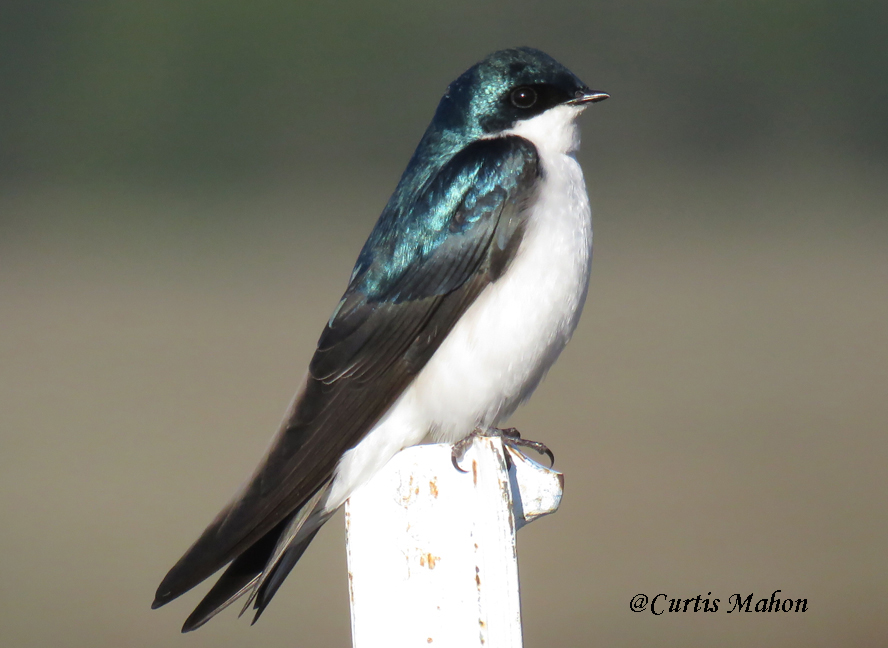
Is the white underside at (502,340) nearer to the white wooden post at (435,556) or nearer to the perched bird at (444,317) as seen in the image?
the perched bird at (444,317)

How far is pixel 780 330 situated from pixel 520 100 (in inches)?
194

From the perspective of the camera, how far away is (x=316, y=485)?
1719mm

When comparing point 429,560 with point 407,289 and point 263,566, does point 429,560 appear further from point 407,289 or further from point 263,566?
point 407,289

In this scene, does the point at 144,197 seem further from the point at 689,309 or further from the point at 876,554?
the point at 876,554

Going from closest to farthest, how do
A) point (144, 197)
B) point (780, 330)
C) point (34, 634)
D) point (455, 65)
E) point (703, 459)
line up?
point (34, 634), point (703, 459), point (780, 330), point (144, 197), point (455, 65)

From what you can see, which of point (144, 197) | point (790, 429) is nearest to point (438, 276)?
point (790, 429)

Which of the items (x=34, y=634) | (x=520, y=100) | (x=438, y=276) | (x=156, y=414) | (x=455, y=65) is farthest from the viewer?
(x=455, y=65)

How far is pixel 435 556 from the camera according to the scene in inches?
52.3

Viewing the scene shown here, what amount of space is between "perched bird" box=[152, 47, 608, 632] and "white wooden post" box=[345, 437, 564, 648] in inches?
15.6

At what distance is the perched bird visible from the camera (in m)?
1.81

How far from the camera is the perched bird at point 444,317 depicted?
1.81m

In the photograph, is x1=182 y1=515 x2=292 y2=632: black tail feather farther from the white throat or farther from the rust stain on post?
the white throat

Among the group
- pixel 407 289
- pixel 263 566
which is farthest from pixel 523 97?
pixel 263 566

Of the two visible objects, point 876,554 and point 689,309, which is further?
point 689,309
